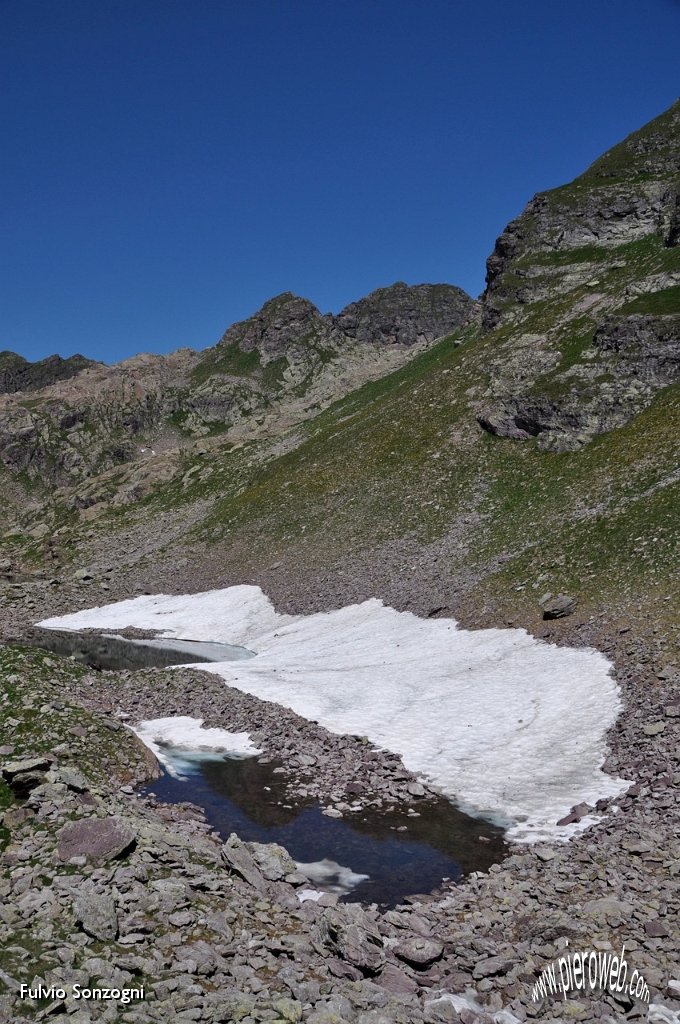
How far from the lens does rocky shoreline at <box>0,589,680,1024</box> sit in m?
10.9

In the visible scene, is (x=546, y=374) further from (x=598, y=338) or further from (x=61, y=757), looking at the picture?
(x=61, y=757)

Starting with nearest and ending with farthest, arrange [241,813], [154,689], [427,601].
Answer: [241,813]
[154,689]
[427,601]

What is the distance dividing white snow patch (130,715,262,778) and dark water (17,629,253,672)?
45.0ft

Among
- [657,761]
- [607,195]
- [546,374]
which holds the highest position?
[607,195]

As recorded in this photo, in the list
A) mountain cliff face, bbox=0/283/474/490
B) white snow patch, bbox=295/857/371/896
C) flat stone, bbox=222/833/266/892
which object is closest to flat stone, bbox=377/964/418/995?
white snow patch, bbox=295/857/371/896

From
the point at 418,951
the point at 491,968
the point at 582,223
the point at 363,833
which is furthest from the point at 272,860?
the point at 582,223

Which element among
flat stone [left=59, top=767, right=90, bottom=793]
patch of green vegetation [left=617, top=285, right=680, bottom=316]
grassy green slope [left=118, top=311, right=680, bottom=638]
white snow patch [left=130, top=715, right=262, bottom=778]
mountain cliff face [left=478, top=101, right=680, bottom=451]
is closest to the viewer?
flat stone [left=59, top=767, right=90, bottom=793]

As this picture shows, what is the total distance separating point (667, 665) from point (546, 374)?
48.7m

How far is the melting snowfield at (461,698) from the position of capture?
72.6ft

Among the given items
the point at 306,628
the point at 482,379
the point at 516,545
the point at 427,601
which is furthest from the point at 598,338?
the point at 306,628

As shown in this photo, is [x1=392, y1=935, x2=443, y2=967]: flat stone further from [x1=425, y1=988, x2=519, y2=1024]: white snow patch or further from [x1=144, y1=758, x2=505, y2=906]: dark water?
[x1=144, y1=758, x2=505, y2=906]: dark water

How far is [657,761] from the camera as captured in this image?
21625 millimetres

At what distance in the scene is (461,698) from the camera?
30.7 m

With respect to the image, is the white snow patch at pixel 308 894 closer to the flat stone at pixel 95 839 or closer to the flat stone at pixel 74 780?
the flat stone at pixel 95 839
